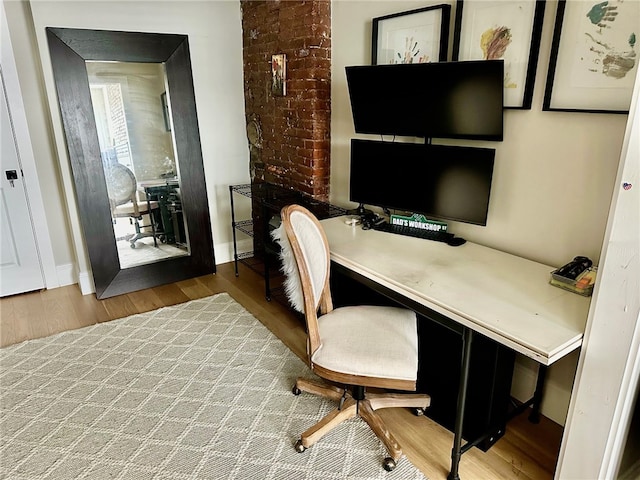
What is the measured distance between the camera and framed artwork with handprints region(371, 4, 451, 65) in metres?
2.11

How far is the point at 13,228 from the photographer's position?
321 cm

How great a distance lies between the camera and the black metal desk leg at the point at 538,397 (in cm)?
194

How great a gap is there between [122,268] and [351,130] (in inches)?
79.8

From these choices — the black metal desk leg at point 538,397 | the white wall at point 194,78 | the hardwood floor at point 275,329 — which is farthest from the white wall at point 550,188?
the white wall at point 194,78

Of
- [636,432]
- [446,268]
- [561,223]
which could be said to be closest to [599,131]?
[561,223]

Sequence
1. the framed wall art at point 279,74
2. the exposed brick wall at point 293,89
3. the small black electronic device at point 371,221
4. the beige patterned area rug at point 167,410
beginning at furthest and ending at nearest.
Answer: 1. the framed wall art at point 279,74
2. the exposed brick wall at point 293,89
3. the small black electronic device at point 371,221
4. the beige patterned area rug at point 167,410

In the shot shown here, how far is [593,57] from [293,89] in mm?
1888

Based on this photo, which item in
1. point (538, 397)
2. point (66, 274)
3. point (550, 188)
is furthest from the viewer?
point (66, 274)

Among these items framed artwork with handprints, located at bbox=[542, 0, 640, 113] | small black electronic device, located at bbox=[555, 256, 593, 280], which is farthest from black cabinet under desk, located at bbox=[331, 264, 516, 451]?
framed artwork with handprints, located at bbox=[542, 0, 640, 113]

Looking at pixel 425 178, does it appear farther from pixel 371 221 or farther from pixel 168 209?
pixel 168 209

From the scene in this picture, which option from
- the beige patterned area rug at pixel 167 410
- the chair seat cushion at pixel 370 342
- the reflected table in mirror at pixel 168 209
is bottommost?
the beige patterned area rug at pixel 167 410

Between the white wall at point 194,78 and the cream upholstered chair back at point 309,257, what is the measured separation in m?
2.06

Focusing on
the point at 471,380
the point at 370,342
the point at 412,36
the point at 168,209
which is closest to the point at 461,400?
the point at 471,380

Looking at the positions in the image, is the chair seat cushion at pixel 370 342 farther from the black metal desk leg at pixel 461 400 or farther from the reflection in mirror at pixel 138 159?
the reflection in mirror at pixel 138 159
